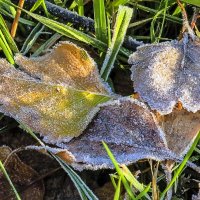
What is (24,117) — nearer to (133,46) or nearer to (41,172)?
(41,172)

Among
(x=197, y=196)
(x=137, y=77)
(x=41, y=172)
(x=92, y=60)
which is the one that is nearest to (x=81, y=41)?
(x=92, y=60)

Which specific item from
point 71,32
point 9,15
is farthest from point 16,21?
point 71,32

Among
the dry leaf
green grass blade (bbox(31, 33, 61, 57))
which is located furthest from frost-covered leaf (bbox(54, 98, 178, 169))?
green grass blade (bbox(31, 33, 61, 57))

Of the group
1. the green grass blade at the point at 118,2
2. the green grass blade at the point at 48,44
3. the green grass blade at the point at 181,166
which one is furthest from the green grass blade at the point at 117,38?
the green grass blade at the point at 181,166

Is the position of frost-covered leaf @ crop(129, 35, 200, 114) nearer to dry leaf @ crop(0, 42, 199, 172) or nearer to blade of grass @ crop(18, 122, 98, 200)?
dry leaf @ crop(0, 42, 199, 172)

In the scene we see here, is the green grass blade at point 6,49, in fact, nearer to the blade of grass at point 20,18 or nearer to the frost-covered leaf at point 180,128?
the blade of grass at point 20,18

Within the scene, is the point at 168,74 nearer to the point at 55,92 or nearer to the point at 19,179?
the point at 55,92
